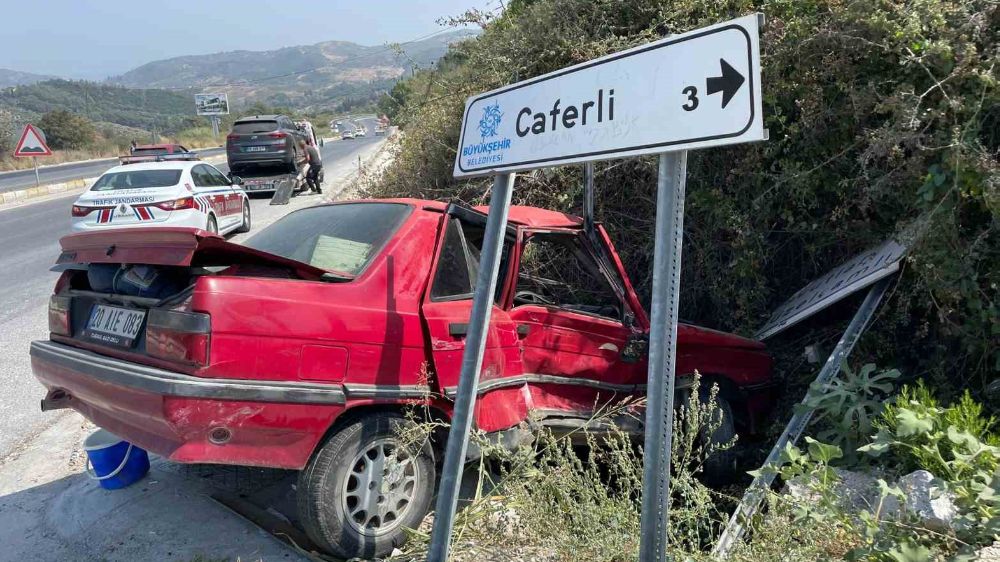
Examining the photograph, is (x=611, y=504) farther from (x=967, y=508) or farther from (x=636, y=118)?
(x=636, y=118)

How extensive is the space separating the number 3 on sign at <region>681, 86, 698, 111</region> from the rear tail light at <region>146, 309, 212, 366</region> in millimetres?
2019

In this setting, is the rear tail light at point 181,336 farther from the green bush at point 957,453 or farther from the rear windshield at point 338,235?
the green bush at point 957,453

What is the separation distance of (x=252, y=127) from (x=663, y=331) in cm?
1861

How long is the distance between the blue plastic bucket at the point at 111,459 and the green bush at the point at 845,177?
4291 mm

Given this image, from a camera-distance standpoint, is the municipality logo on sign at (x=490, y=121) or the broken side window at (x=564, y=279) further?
the broken side window at (x=564, y=279)

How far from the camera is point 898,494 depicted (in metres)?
2.22

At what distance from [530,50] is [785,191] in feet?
12.6

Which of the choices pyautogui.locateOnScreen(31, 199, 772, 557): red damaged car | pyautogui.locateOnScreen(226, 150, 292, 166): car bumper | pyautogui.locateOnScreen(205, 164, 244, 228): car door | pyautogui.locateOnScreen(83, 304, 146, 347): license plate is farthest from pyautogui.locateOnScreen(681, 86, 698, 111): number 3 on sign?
pyautogui.locateOnScreen(226, 150, 292, 166): car bumper

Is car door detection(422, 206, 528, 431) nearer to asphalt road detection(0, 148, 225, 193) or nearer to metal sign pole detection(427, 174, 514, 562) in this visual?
metal sign pole detection(427, 174, 514, 562)

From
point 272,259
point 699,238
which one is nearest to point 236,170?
point 699,238

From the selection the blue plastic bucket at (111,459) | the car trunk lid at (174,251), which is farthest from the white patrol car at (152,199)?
the car trunk lid at (174,251)

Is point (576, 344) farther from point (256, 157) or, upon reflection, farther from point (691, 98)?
point (256, 157)

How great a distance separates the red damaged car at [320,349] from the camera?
2.78m

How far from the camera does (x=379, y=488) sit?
312 centimetres
